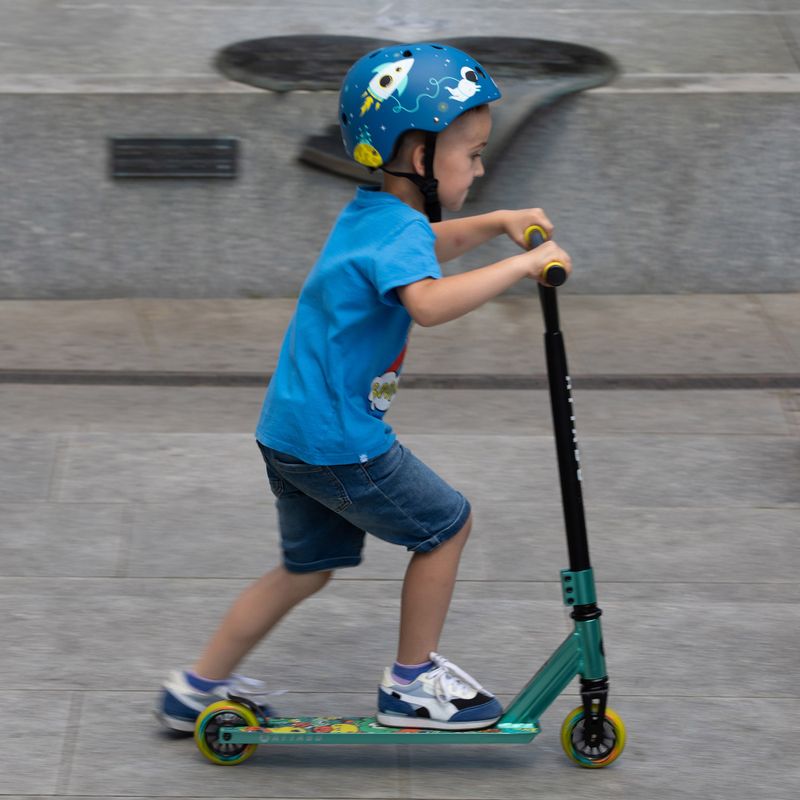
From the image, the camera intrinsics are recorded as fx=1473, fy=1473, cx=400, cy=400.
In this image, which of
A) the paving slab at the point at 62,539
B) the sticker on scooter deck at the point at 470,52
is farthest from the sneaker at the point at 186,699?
the sticker on scooter deck at the point at 470,52

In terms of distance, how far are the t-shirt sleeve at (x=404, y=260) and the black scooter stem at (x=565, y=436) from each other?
0.30m

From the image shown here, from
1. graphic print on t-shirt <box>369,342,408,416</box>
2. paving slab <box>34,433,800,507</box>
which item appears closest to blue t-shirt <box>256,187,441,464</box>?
graphic print on t-shirt <box>369,342,408,416</box>

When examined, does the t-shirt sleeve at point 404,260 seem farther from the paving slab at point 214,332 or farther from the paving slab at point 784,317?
the paving slab at point 784,317

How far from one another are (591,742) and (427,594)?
499mm

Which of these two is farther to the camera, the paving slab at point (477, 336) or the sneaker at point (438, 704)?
the paving slab at point (477, 336)

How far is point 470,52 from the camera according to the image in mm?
7590

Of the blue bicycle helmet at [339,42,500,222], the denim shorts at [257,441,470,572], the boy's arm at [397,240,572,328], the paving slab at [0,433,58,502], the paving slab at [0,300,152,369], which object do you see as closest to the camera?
the boy's arm at [397,240,572,328]

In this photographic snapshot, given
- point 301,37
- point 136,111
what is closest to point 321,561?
point 136,111

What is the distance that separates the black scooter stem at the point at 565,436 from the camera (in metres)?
3.14

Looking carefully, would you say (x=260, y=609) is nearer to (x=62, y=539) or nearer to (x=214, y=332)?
(x=62, y=539)

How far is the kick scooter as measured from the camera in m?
3.17

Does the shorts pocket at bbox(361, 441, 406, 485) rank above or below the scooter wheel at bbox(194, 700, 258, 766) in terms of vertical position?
above

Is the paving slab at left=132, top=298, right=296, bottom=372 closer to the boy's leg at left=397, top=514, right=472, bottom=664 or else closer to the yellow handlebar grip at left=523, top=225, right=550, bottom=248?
the boy's leg at left=397, top=514, right=472, bottom=664

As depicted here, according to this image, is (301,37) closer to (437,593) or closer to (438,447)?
(438,447)
